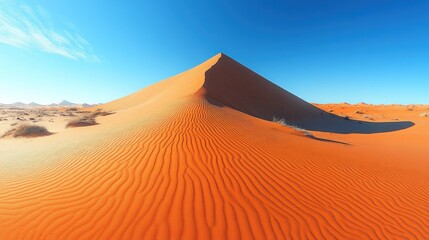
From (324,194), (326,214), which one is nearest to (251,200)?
(326,214)

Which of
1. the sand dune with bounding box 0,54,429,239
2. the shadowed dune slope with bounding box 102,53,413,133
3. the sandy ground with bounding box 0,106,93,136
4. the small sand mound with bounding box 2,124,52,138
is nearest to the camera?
the sand dune with bounding box 0,54,429,239

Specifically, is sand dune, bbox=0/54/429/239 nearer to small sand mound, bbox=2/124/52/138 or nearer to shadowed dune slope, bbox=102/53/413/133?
small sand mound, bbox=2/124/52/138

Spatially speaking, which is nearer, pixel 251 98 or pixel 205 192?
pixel 205 192

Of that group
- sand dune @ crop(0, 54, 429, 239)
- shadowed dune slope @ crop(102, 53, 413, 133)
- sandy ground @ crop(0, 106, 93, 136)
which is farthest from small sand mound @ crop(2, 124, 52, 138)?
shadowed dune slope @ crop(102, 53, 413, 133)

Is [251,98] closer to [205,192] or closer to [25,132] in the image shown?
[25,132]

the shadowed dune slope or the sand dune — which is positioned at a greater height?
the shadowed dune slope

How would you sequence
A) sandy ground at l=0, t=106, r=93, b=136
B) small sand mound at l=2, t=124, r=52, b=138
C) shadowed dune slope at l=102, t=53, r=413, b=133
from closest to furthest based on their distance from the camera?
small sand mound at l=2, t=124, r=52, b=138 < sandy ground at l=0, t=106, r=93, b=136 < shadowed dune slope at l=102, t=53, r=413, b=133

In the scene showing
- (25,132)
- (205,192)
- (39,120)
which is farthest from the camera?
(39,120)

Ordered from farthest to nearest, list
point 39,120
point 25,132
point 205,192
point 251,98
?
point 251,98 → point 39,120 → point 25,132 → point 205,192

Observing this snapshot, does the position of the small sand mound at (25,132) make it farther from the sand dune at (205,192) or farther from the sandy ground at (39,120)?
the sand dune at (205,192)

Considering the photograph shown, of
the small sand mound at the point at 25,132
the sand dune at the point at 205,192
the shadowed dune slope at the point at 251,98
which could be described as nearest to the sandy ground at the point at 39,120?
the small sand mound at the point at 25,132

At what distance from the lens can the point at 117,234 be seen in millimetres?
2834

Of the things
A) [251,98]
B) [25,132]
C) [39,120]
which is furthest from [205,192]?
[39,120]

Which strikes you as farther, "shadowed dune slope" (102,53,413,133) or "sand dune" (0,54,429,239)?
"shadowed dune slope" (102,53,413,133)
